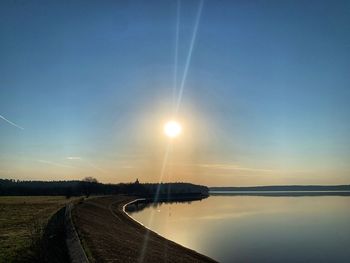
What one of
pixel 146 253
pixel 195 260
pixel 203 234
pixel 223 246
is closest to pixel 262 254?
pixel 223 246

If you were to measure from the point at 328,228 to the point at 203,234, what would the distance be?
65.1 feet

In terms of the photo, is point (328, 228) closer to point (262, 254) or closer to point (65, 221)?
point (262, 254)

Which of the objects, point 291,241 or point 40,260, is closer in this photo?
point 40,260

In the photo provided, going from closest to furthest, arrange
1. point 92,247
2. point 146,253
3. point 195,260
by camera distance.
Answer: point 92,247
point 146,253
point 195,260

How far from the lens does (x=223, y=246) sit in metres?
42.4

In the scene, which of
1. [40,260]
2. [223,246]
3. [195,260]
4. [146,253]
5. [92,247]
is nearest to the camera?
[40,260]

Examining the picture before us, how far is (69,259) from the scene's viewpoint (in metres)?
20.7

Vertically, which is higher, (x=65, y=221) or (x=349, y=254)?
(x=65, y=221)

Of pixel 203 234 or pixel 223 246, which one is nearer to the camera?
pixel 223 246

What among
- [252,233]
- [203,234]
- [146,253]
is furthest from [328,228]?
[146,253]

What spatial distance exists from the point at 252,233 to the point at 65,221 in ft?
92.9

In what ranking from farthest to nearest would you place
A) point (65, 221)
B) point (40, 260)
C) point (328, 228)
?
point (328, 228) < point (65, 221) < point (40, 260)

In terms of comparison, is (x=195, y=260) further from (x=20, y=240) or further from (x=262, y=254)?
(x=20, y=240)

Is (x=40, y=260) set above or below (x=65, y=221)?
below
